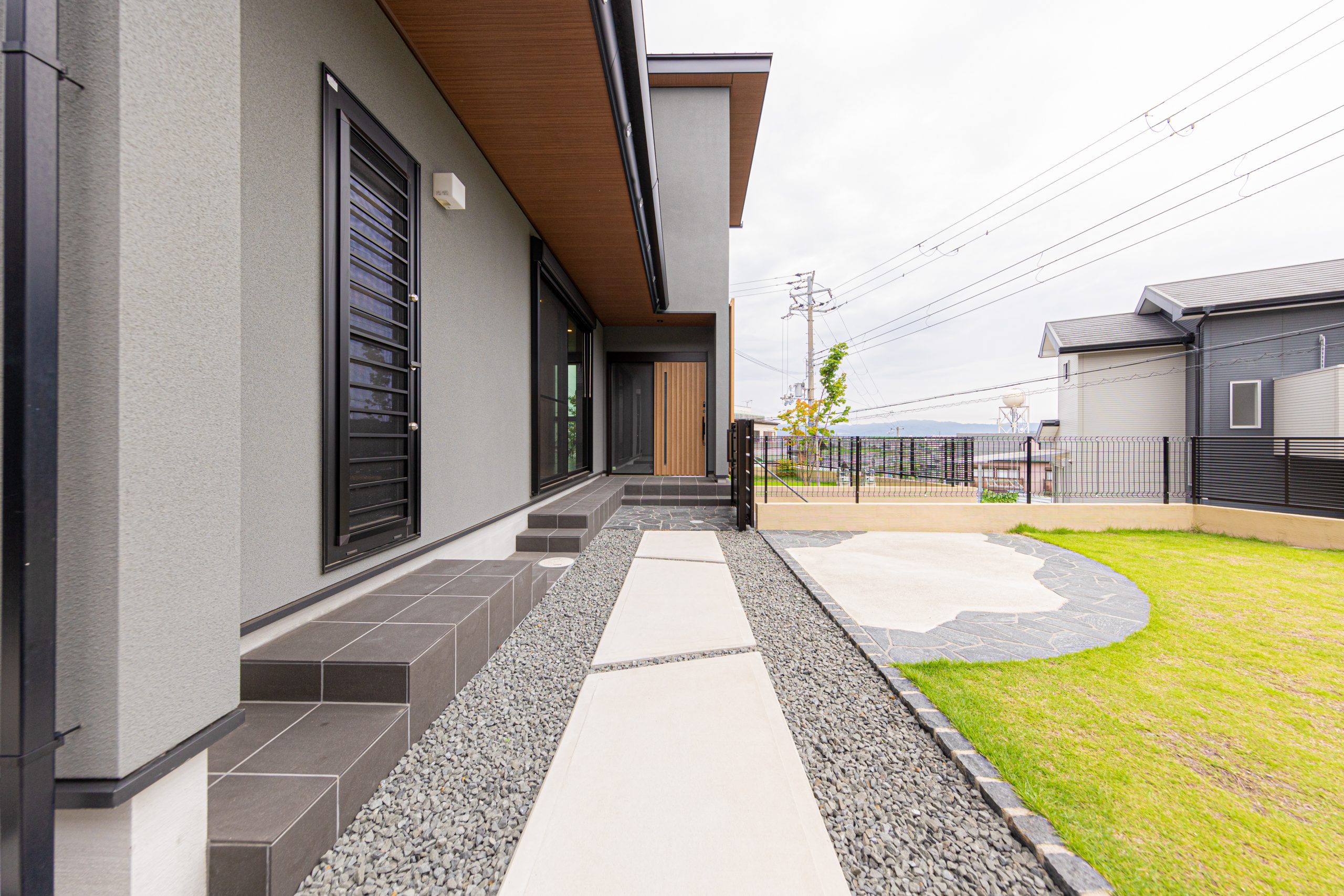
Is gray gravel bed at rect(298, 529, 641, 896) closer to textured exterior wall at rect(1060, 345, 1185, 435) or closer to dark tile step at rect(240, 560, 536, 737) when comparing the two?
dark tile step at rect(240, 560, 536, 737)

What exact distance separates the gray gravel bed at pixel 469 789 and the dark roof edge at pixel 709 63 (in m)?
8.38

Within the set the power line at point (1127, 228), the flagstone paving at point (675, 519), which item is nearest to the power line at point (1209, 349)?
the power line at point (1127, 228)

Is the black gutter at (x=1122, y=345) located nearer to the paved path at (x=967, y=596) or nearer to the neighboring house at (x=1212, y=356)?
the neighboring house at (x=1212, y=356)

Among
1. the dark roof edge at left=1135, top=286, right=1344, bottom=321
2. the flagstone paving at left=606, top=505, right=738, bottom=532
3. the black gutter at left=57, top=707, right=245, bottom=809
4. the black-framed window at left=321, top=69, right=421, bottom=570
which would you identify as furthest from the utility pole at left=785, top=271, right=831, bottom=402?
the black gutter at left=57, top=707, right=245, bottom=809

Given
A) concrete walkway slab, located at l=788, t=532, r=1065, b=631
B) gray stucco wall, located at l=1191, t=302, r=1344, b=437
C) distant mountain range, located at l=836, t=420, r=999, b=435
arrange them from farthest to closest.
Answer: distant mountain range, located at l=836, t=420, r=999, b=435
gray stucco wall, located at l=1191, t=302, r=1344, b=437
concrete walkway slab, located at l=788, t=532, r=1065, b=631

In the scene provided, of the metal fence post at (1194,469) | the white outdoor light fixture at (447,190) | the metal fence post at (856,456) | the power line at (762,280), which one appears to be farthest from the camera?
the power line at (762,280)

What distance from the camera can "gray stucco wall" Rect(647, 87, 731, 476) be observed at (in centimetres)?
757

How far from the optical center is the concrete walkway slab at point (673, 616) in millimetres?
2402

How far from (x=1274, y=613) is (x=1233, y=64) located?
11992 mm

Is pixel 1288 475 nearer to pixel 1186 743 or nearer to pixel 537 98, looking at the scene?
pixel 1186 743

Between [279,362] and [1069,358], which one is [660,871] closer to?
[279,362]

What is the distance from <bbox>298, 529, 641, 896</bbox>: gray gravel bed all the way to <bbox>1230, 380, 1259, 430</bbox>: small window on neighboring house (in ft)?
45.2

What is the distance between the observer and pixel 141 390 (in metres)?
0.87

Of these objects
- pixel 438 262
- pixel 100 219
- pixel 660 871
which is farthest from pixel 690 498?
pixel 100 219
